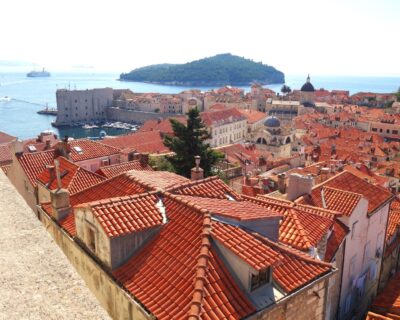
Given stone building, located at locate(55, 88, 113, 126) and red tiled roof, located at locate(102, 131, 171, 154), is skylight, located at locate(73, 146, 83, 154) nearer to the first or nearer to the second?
red tiled roof, located at locate(102, 131, 171, 154)

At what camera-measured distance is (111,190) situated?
1077cm

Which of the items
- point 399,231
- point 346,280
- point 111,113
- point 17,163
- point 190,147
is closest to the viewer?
point 346,280

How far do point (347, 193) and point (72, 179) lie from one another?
10311 millimetres

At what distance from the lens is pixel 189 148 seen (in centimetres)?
2225

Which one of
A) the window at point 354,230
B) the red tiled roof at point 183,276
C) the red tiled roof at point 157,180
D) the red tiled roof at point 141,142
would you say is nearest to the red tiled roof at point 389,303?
the window at point 354,230

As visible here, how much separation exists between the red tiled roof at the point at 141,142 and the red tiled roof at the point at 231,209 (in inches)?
1458

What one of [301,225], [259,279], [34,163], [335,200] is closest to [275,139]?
[34,163]

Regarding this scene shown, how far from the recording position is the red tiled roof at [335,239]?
11422 mm

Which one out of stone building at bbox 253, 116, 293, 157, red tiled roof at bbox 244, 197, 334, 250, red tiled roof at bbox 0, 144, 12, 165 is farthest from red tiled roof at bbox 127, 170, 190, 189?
stone building at bbox 253, 116, 293, 157

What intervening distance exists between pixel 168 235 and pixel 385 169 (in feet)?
115

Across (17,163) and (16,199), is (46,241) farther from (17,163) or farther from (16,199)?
(17,163)

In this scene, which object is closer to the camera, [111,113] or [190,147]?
[190,147]

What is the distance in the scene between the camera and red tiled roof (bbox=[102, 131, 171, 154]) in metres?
47.2

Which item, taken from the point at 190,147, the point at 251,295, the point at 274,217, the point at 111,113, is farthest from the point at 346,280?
the point at 111,113
